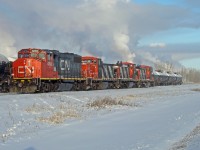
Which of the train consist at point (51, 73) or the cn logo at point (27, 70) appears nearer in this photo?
the train consist at point (51, 73)

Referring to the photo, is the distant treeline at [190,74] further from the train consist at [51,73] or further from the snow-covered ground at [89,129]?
the snow-covered ground at [89,129]

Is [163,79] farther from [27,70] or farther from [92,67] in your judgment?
[27,70]

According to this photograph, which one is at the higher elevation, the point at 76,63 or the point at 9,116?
the point at 76,63

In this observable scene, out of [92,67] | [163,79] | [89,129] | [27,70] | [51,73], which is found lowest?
[89,129]

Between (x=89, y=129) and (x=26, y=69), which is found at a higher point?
(x=26, y=69)

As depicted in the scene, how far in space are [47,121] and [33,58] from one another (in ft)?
50.1

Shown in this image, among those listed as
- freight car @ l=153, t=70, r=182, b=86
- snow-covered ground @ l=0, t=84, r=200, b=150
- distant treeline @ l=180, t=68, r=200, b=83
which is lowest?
snow-covered ground @ l=0, t=84, r=200, b=150

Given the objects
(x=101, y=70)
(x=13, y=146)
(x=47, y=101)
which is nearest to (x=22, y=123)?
(x=13, y=146)

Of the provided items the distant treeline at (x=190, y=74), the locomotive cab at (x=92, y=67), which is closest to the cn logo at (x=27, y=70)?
the locomotive cab at (x=92, y=67)

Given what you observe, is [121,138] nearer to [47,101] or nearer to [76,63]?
[47,101]

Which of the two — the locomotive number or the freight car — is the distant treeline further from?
the locomotive number

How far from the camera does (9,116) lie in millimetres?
13891

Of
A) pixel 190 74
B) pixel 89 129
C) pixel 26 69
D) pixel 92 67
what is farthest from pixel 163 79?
pixel 190 74

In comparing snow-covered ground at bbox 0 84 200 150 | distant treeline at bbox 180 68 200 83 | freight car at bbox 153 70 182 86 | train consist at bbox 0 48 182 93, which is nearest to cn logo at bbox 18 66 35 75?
train consist at bbox 0 48 182 93
